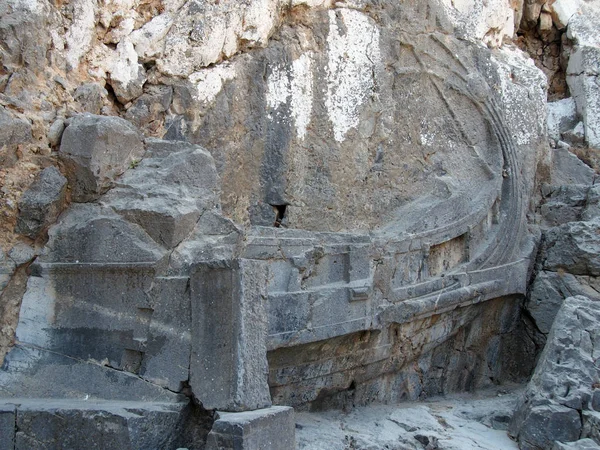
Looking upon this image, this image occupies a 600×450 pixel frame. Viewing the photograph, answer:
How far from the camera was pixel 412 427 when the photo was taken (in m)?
5.55

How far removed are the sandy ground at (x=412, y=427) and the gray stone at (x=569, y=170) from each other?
8.70ft

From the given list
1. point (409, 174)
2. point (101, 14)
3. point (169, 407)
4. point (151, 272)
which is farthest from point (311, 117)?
point (169, 407)

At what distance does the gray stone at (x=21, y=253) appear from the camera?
4.52 m

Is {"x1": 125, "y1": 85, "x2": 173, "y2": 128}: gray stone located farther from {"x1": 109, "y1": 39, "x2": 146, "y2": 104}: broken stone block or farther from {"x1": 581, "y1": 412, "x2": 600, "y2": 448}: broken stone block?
{"x1": 581, "y1": 412, "x2": 600, "y2": 448}: broken stone block

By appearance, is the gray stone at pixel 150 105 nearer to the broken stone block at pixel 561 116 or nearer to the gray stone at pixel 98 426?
the gray stone at pixel 98 426

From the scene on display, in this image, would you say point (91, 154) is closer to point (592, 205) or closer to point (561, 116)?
point (592, 205)

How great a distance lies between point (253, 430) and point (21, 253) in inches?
69.6

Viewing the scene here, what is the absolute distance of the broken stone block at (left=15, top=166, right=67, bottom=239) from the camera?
454 centimetres

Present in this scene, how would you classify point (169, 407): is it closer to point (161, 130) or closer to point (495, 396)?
point (161, 130)

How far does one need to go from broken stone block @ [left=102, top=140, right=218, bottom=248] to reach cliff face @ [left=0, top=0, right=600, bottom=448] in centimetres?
1

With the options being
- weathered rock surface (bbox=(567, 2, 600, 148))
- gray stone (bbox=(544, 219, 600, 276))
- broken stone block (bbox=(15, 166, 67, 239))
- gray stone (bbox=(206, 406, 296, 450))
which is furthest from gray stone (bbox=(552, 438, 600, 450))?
weathered rock surface (bbox=(567, 2, 600, 148))

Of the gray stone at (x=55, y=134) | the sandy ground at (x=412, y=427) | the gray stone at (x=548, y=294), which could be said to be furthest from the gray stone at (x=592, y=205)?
the gray stone at (x=55, y=134)

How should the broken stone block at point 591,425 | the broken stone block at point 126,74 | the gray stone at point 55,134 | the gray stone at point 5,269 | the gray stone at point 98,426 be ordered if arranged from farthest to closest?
the broken stone block at point 126,74
the broken stone block at point 591,425
the gray stone at point 55,134
the gray stone at point 5,269
the gray stone at point 98,426

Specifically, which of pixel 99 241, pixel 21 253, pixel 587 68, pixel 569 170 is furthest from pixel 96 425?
pixel 587 68
